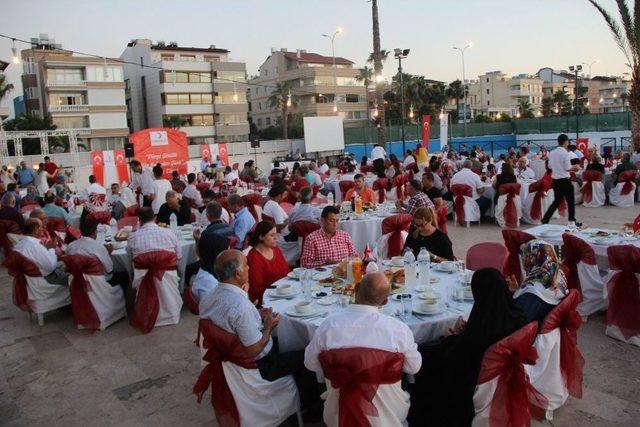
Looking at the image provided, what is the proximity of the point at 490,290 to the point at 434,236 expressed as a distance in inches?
91.9

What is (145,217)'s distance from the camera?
608 cm

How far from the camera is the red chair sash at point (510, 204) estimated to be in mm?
9914

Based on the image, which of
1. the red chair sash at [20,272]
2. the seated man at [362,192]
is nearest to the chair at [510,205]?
the seated man at [362,192]

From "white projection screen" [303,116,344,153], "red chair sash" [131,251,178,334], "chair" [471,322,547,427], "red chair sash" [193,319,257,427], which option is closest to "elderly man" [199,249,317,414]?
"red chair sash" [193,319,257,427]

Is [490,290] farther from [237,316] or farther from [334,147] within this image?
[334,147]

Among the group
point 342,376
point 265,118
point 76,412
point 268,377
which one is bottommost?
point 76,412

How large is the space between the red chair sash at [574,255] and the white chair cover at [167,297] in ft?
14.2

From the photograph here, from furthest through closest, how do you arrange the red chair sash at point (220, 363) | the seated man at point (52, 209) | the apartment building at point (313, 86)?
the apartment building at point (313, 86)
the seated man at point (52, 209)
the red chair sash at point (220, 363)

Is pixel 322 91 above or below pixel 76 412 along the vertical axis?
above

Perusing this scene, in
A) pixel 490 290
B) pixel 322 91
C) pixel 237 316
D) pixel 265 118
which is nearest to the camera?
pixel 490 290

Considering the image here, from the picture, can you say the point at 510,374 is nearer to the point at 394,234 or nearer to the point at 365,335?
the point at 365,335

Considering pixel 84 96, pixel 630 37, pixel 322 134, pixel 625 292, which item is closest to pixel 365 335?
pixel 625 292

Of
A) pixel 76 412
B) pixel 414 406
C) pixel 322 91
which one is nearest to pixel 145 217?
pixel 76 412

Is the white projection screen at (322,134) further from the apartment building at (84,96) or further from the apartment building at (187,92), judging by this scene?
the apartment building at (84,96)
